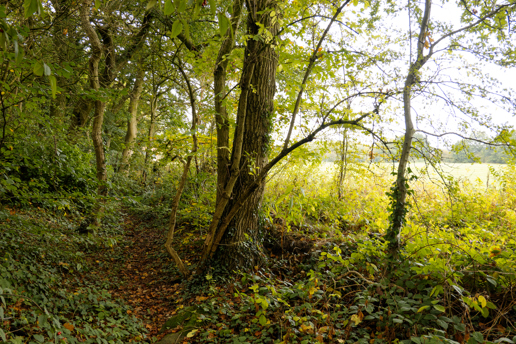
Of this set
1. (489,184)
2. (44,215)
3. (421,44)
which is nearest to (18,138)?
(44,215)

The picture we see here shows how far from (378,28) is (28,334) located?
19.2ft

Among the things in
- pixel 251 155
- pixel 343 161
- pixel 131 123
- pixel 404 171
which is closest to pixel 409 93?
pixel 404 171

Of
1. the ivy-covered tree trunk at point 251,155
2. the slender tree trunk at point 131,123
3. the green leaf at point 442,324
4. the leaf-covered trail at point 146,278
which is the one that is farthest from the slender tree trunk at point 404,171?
the slender tree trunk at point 131,123

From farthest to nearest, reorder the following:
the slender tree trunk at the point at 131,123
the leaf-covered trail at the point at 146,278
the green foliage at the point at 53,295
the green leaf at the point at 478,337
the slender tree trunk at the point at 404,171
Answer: the slender tree trunk at the point at 131,123
the leaf-covered trail at the point at 146,278
the slender tree trunk at the point at 404,171
the green foliage at the point at 53,295
the green leaf at the point at 478,337

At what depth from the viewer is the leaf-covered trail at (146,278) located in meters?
3.83

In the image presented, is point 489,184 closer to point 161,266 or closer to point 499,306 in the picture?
point 499,306

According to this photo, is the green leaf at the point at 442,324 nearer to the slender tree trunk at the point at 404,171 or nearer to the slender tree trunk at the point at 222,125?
the slender tree trunk at the point at 404,171

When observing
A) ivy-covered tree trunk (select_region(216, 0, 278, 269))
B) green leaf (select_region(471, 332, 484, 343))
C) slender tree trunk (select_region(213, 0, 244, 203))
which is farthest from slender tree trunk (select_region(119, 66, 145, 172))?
green leaf (select_region(471, 332, 484, 343))

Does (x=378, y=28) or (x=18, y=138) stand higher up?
(x=378, y=28)

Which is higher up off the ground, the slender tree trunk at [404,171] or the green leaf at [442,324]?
the slender tree trunk at [404,171]

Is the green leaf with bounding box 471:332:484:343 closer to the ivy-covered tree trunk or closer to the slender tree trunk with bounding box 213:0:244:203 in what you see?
the ivy-covered tree trunk

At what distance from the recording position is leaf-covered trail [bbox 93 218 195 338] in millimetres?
3830

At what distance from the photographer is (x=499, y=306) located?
8.81 feet

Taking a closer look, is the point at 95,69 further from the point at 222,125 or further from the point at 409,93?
the point at 409,93
